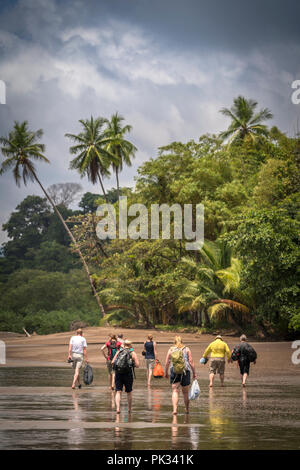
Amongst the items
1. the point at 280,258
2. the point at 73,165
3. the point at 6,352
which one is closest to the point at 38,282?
the point at 73,165

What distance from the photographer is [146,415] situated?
466 inches

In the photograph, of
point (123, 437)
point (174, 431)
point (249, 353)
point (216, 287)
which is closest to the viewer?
point (123, 437)

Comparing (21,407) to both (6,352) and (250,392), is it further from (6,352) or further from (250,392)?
(6,352)

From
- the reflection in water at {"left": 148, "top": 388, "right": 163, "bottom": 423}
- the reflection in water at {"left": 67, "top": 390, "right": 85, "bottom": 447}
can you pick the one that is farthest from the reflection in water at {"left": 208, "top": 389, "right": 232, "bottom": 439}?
the reflection in water at {"left": 67, "top": 390, "right": 85, "bottom": 447}

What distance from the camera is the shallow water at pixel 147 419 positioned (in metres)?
8.77

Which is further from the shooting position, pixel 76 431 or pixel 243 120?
pixel 243 120

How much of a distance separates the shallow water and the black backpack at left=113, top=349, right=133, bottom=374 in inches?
31.1

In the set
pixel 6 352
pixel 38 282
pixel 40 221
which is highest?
pixel 40 221

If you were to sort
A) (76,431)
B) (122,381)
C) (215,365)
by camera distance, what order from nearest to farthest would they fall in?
(76,431), (122,381), (215,365)

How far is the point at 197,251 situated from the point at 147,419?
34378 mm

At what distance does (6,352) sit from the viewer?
34938 mm

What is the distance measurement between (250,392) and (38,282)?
5267 cm

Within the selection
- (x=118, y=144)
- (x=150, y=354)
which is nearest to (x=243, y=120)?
(x=118, y=144)

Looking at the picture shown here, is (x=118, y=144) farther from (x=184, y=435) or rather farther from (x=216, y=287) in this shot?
(x=184, y=435)
